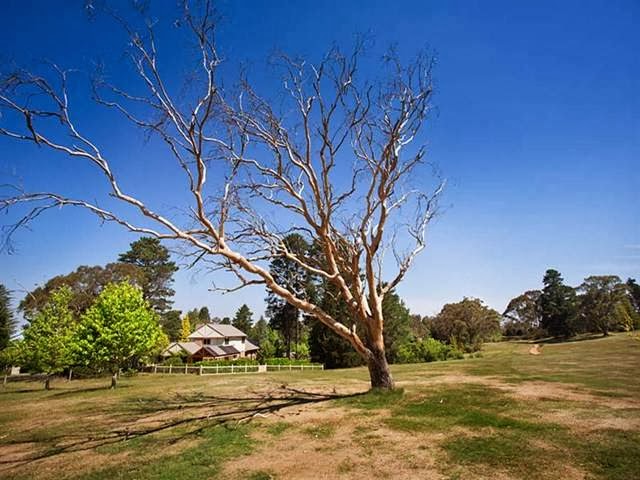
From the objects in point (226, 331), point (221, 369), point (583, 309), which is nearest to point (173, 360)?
point (221, 369)

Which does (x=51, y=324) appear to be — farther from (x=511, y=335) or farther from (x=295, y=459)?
(x=511, y=335)

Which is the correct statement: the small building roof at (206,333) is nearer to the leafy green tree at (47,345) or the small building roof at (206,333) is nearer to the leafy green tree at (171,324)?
the leafy green tree at (171,324)

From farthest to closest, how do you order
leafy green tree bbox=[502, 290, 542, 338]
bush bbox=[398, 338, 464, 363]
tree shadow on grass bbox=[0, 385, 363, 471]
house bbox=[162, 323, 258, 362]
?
leafy green tree bbox=[502, 290, 542, 338] < house bbox=[162, 323, 258, 362] < bush bbox=[398, 338, 464, 363] < tree shadow on grass bbox=[0, 385, 363, 471]

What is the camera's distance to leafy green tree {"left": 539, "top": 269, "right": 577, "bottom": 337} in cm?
5594

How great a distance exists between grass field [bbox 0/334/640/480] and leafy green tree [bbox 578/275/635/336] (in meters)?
48.1

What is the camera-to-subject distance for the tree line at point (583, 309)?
4962 cm

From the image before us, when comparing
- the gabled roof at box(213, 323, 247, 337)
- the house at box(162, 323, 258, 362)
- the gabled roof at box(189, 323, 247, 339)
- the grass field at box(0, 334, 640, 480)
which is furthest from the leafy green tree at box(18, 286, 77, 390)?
the gabled roof at box(213, 323, 247, 337)

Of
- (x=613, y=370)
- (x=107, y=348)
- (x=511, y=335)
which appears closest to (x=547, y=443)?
(x=613, y=370)

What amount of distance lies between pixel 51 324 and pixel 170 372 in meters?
15.2

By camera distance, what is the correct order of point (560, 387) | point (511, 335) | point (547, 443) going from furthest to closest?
point (511, 335)
point (560, 387)
point (547, 443)

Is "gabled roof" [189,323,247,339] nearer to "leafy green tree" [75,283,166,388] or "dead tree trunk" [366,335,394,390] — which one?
"leafy green tree" [75,283,166,388]

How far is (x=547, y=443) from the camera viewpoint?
6332mm

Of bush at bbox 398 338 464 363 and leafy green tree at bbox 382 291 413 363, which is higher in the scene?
leafy green tree at bbox 382 291 413 363

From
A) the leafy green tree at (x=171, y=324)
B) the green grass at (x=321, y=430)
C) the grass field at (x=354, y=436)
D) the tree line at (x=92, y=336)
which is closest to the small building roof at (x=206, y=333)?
the leafy green tree at (x=171, y=324)
